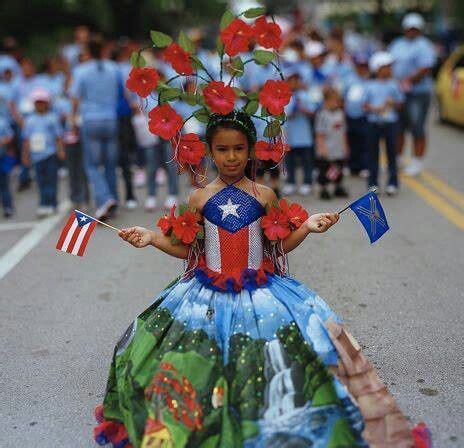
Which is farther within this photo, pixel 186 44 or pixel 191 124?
pixel 191 124

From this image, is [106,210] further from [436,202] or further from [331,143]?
[436,202]

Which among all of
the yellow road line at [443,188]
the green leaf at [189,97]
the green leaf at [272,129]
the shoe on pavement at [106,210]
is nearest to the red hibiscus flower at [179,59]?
the green leaf at [189,97]

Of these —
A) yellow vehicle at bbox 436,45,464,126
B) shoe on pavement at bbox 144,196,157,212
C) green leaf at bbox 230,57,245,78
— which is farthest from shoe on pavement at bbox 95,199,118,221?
yellow vehicle at bbox 436,45,464,126

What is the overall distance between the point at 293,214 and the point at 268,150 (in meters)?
0.32

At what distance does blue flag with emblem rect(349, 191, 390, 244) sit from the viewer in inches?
157

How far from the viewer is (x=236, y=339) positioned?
371 cm

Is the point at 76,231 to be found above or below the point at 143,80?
below

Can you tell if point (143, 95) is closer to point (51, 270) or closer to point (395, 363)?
point (395, 363)

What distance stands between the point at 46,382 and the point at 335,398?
1.99 metres

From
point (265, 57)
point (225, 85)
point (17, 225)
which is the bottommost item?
point (17, 225)

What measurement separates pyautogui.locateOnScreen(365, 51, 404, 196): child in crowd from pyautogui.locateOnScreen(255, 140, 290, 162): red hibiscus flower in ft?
20.8

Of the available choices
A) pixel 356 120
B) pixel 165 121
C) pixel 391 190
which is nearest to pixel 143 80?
pixel 165 121

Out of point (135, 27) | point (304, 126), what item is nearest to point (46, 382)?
point (304, 126)

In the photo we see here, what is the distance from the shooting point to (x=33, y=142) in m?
9.88
